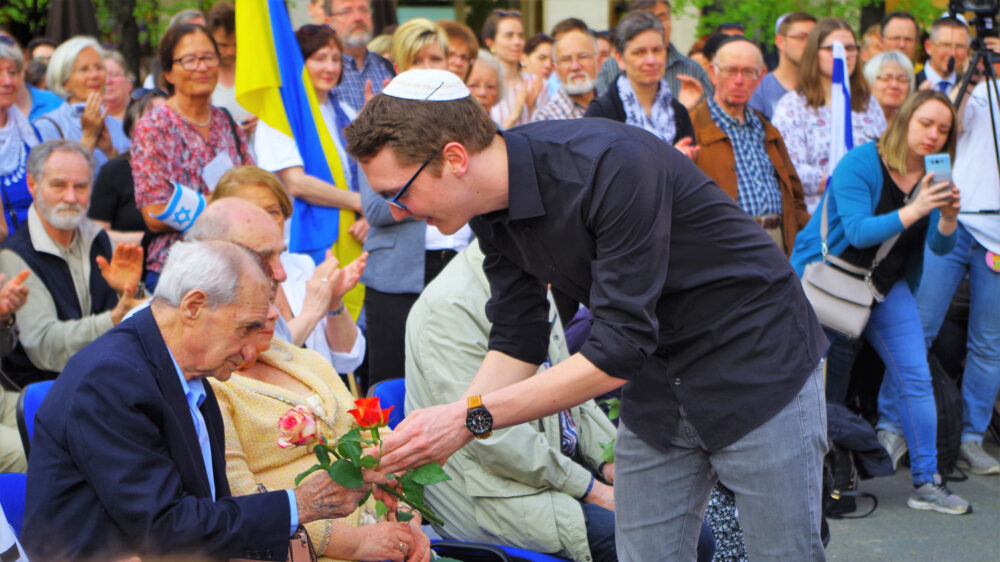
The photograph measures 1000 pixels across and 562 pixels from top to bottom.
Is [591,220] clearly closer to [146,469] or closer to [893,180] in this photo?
Answer: [146,469]

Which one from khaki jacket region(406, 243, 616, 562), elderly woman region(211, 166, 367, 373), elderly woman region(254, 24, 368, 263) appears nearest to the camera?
khaki jacket region(406, 243, 616, 562)

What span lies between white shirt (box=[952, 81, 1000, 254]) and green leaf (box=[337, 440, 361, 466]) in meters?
4.17

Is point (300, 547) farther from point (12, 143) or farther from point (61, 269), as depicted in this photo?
point (12, 143)

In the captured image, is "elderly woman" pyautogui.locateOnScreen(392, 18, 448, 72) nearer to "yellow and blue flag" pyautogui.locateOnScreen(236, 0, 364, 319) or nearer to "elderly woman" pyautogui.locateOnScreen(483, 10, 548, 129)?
"yellow and blue flag" pyautogui.locateOnScreen(236, 0, 364, 319)

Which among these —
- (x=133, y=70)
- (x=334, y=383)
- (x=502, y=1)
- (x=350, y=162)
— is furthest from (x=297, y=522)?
(x=502, y=1)

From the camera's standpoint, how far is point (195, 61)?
500cm

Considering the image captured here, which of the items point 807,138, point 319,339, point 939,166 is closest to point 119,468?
point 319,339

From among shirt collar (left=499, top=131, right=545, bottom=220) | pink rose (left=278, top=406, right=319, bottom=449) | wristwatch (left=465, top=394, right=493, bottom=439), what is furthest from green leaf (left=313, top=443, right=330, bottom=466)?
shirt collar (left=499, top=131, right=545, bottom=220)

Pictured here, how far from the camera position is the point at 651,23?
5887 millimetres

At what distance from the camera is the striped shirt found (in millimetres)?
5855

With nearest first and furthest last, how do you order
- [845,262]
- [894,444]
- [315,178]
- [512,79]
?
[845,262] → [315,178] → [894,444] → [512,79]

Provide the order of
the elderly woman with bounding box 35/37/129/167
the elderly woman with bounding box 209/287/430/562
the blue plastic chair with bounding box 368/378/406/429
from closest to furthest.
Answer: the elderly woman with bounding box 209/287/430/562 → the blue plastic chair with bounding box 368/378/406/429 → the elderly woman with bounding box 35/37/129/167

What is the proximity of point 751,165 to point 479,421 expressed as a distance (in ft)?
12.9

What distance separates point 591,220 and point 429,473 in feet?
2.39
